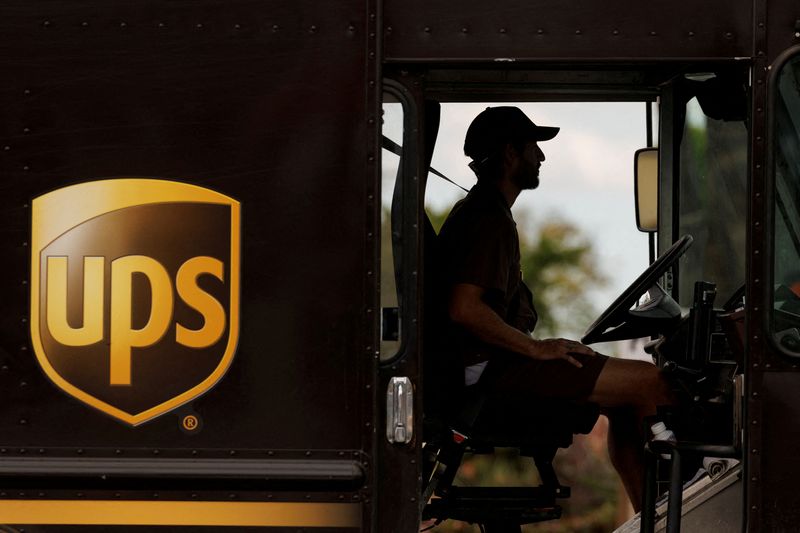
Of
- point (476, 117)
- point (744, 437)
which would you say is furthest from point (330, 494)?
point (476, 117)

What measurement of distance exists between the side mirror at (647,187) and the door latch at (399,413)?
5.73 ft

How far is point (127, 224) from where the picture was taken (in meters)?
3.14

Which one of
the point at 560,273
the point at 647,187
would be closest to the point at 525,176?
the point at 647,187

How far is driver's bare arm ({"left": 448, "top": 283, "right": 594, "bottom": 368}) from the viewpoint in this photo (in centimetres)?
366

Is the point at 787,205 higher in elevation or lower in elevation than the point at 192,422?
higher

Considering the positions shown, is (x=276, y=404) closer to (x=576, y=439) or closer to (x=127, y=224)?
(x=127, y=224)

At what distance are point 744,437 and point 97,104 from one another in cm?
188

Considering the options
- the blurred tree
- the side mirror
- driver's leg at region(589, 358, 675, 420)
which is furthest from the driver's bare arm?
the blurred tree

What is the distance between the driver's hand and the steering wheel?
3cm

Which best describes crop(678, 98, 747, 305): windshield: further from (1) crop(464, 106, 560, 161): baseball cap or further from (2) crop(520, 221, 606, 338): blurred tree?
(2) crop(520, 221, 606, 338): blurred tree

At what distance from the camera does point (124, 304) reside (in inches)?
123

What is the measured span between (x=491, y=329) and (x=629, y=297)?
423 mm

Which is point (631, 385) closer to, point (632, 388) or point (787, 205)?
point (632, 388)

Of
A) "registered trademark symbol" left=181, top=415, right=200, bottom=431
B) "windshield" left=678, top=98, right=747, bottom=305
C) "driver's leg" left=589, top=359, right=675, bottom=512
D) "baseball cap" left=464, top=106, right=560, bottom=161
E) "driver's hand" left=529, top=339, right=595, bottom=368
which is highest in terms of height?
"baseball cap" left=464, top=106, right=560, bottom=161
